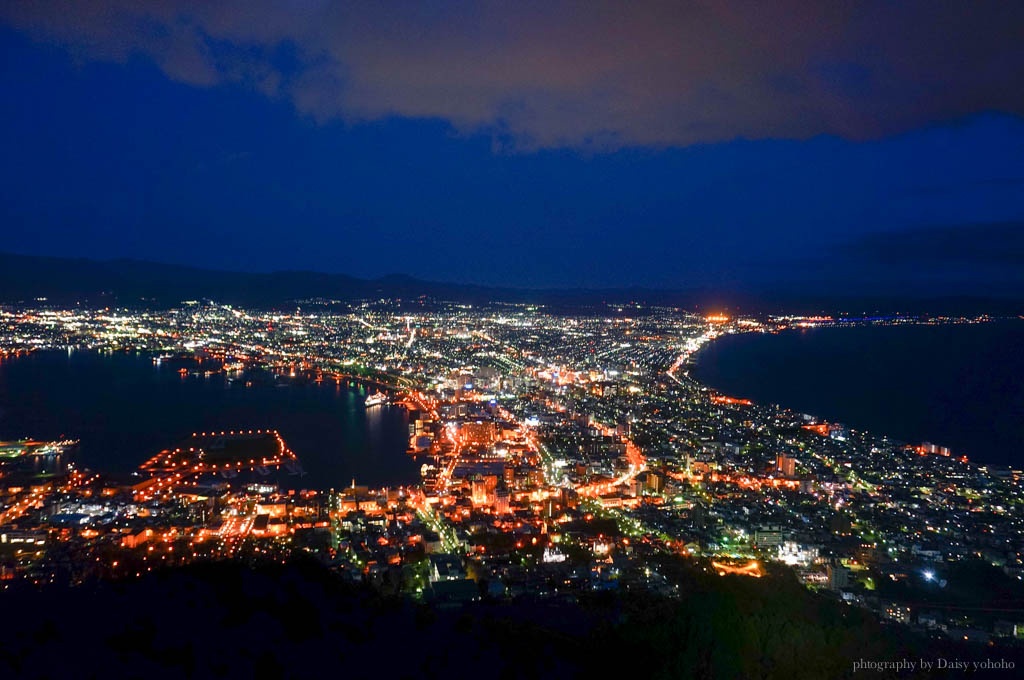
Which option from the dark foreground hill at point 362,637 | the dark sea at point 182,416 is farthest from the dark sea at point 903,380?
the dark foreground hill at point 362,637

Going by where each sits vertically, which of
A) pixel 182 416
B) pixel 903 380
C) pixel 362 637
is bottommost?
pixel 182 416

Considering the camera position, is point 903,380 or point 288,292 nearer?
point 903,380

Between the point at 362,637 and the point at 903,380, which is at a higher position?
the point at 362,637

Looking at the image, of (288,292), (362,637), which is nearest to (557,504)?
(362,637)

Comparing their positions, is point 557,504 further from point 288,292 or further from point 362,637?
point 288,292

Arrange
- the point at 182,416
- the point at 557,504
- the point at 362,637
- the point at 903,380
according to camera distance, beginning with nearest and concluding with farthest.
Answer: the point at 362,637, the point at 557,504, the point at 182,416, the point at 903,380

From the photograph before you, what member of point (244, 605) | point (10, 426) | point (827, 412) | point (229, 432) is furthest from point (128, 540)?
point (827, 412)

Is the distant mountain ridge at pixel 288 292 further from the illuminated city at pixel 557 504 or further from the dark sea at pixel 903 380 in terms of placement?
the illuminated city at pixel 557 504
